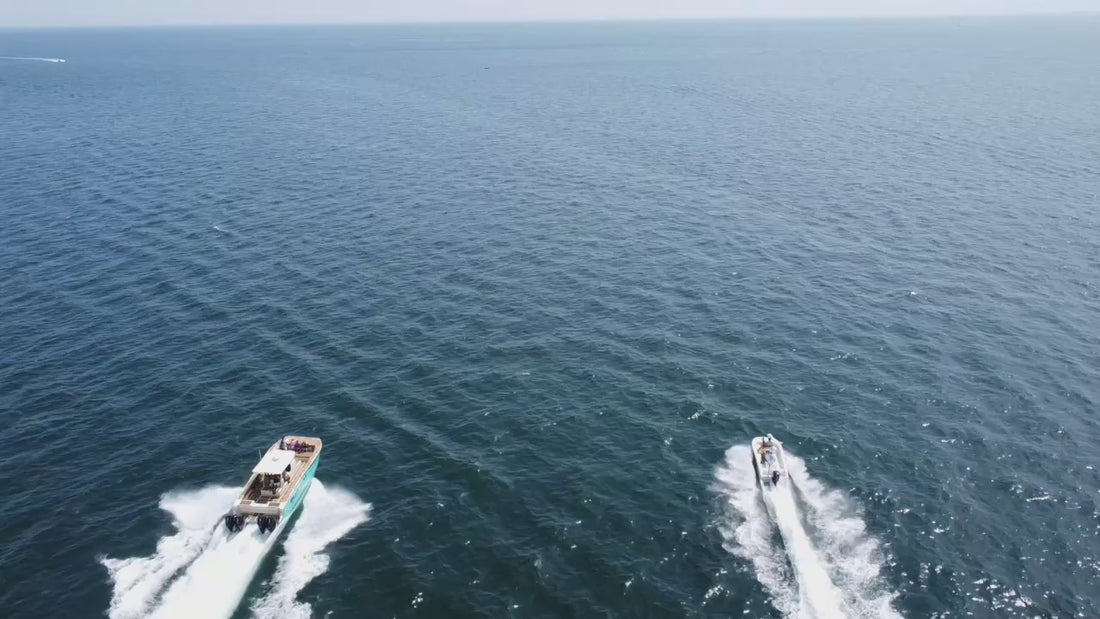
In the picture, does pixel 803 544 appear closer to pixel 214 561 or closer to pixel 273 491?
pixel 273 491

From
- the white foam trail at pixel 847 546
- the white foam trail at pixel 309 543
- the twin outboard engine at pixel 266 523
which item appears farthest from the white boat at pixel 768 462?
the twin outboard engine at pixel 266 523

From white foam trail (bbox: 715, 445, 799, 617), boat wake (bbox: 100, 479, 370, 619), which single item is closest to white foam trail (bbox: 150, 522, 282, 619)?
boat wake (bbox: 100, 479, 370, 619)

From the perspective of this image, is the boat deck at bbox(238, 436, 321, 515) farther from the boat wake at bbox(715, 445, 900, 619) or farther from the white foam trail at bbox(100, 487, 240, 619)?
the boat wake at bbox(715, 445, 900, 619)

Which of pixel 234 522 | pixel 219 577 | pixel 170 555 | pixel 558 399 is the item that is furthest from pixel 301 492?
pixel 558 399

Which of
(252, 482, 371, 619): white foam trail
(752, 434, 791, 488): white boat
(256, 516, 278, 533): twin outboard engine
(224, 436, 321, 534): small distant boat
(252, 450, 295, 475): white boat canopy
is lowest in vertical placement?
(252, 482, 371, 619): white foam trail

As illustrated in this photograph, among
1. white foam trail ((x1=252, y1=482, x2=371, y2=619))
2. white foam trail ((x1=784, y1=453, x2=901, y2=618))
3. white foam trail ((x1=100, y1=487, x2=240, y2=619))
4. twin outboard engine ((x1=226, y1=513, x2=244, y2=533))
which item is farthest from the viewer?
twin outboard engine ((x1=226, y1=513, x2=244, y2=533))

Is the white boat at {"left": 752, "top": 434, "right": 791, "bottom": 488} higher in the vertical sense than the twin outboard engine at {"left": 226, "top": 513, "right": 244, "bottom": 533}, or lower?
lower

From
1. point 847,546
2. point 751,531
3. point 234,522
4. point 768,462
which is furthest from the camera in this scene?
point 768,462
